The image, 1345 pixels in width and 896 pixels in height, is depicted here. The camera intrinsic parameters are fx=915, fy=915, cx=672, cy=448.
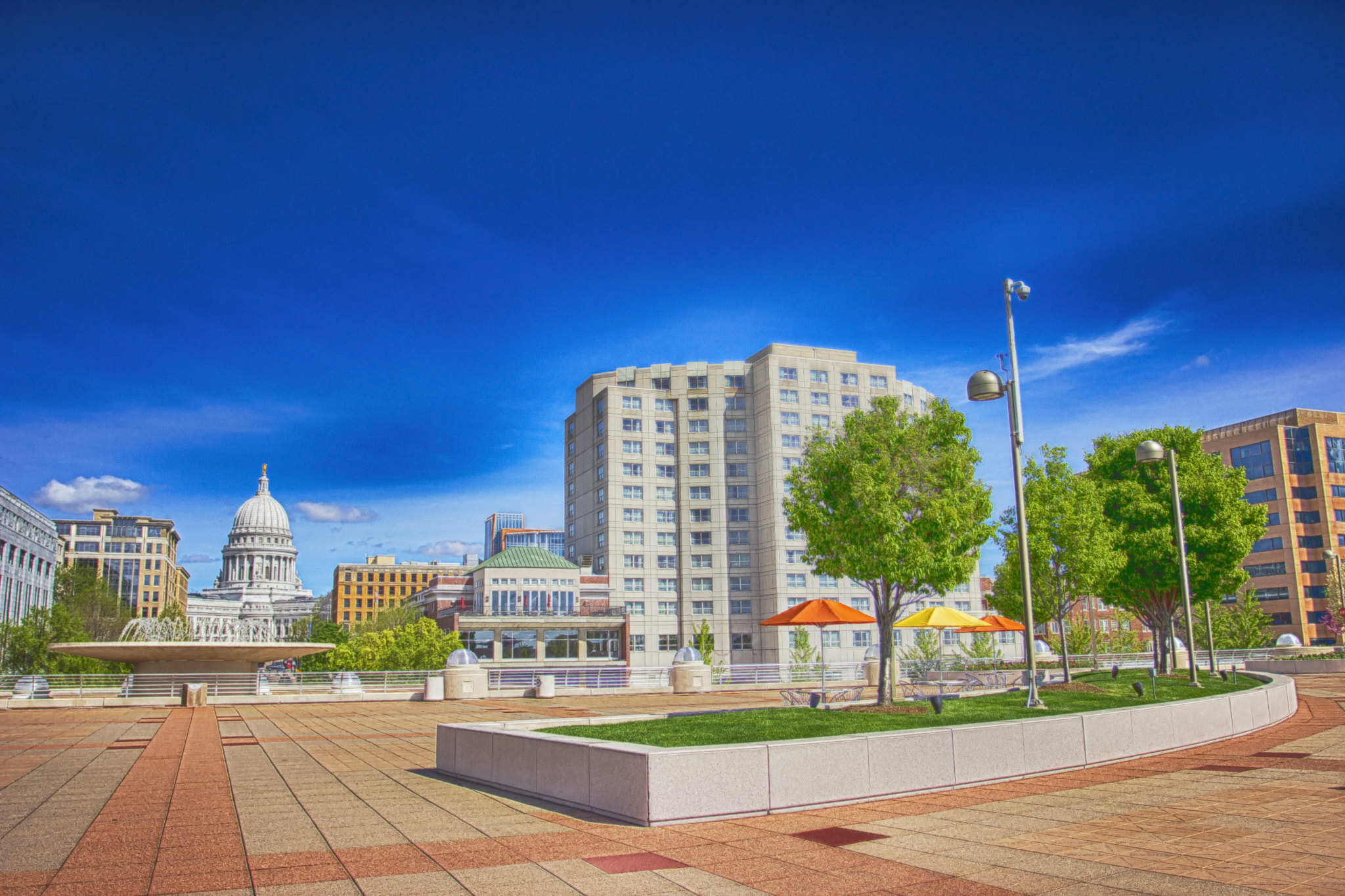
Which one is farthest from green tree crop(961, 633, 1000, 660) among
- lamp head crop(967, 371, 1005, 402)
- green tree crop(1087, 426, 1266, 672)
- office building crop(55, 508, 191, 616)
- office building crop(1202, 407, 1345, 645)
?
office building crop(55, 508, 191, 616)

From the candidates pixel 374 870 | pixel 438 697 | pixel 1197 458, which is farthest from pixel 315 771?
pixel 1197 458

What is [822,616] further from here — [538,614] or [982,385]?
[538,614]

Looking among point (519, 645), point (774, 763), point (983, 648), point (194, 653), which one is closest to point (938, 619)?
point (774, 763)

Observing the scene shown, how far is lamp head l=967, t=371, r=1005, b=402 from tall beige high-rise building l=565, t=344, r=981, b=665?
6779 centimetres

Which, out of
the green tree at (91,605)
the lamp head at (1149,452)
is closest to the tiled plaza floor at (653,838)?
the lamp head at (1149,452)

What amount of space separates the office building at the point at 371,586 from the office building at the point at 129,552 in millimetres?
28381

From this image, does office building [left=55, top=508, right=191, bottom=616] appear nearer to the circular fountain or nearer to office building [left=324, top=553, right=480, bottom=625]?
office building [left=324, top=553, right=480, bottom=625]

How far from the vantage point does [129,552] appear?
16425 centimetres

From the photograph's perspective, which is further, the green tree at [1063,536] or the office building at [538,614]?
the office building at [538,614]

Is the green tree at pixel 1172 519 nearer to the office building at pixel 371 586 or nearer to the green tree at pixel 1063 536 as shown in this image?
the green tree at pixel 1063 536

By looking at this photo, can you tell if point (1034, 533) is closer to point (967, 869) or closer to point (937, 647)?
point (967, 869)

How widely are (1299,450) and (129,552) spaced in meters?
178

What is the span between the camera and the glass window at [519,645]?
8200 centimetres

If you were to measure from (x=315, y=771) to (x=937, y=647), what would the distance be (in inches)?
2891
